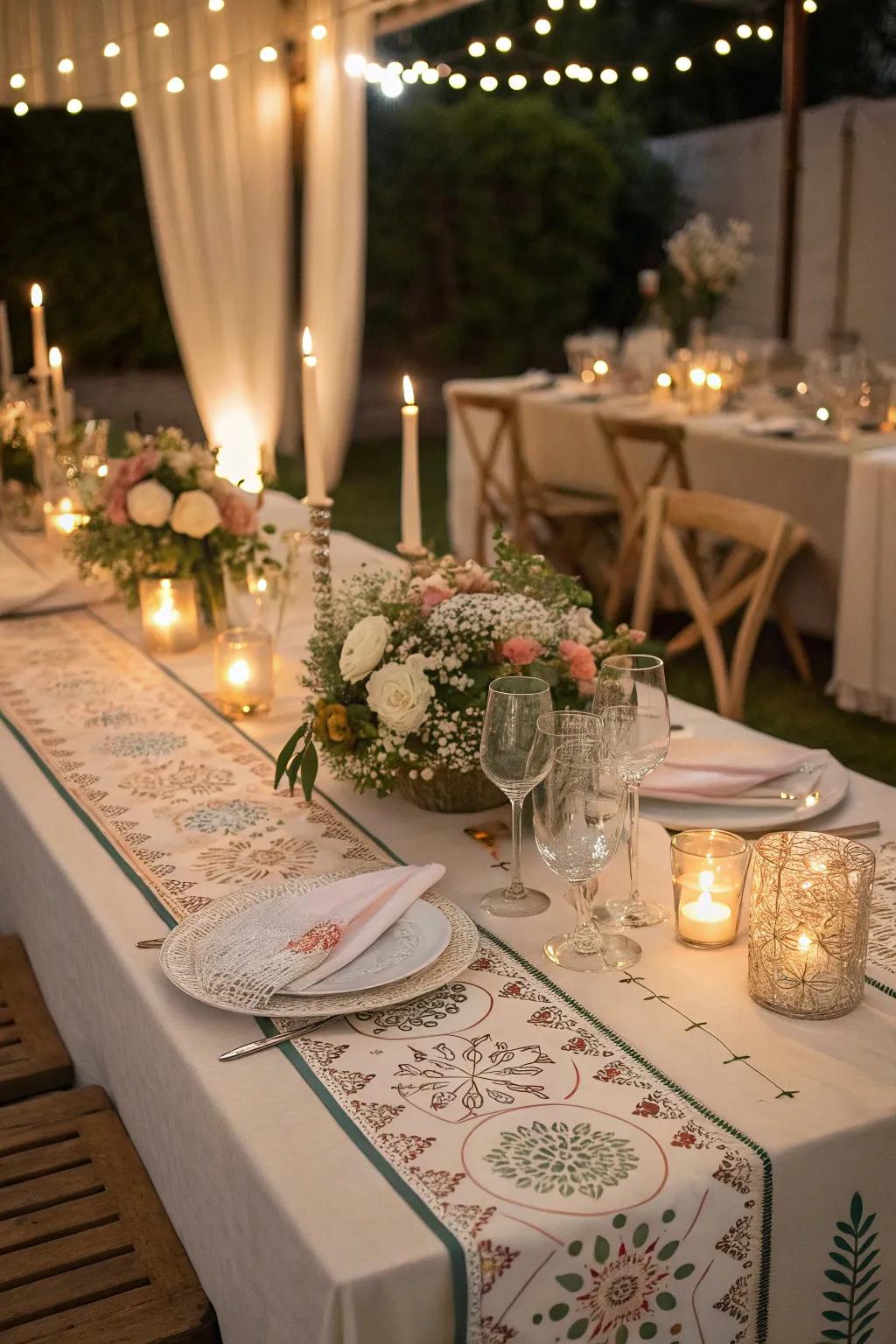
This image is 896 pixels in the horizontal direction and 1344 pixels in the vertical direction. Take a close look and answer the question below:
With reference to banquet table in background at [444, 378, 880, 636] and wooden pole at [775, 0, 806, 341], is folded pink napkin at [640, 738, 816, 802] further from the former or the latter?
wooden pole at [775, 0, 806, 341]

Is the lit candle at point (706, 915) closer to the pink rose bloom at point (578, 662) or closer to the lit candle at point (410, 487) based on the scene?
the pink rose bloom at point (578, 662)

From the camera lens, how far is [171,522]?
2.53 m

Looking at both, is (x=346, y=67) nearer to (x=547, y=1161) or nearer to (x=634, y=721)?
(x=634, y=721)

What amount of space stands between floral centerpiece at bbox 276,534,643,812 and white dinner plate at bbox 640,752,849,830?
174 millimetres

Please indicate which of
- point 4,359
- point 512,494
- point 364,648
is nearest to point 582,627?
point 364,648

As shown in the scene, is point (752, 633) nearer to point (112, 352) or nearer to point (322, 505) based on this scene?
point (322, 505)

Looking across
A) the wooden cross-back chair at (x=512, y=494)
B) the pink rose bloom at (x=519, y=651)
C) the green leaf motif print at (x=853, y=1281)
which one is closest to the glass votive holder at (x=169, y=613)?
the pink rose bloom at (x=519, y=651)

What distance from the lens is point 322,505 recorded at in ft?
6.86

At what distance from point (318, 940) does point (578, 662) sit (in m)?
0.54

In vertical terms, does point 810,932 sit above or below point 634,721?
below

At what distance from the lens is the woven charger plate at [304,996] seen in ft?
4.30

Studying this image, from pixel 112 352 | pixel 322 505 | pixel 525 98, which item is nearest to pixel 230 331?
pixel 112 352

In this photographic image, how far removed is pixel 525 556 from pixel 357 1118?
3.10 feet

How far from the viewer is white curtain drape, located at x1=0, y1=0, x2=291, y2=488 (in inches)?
240
